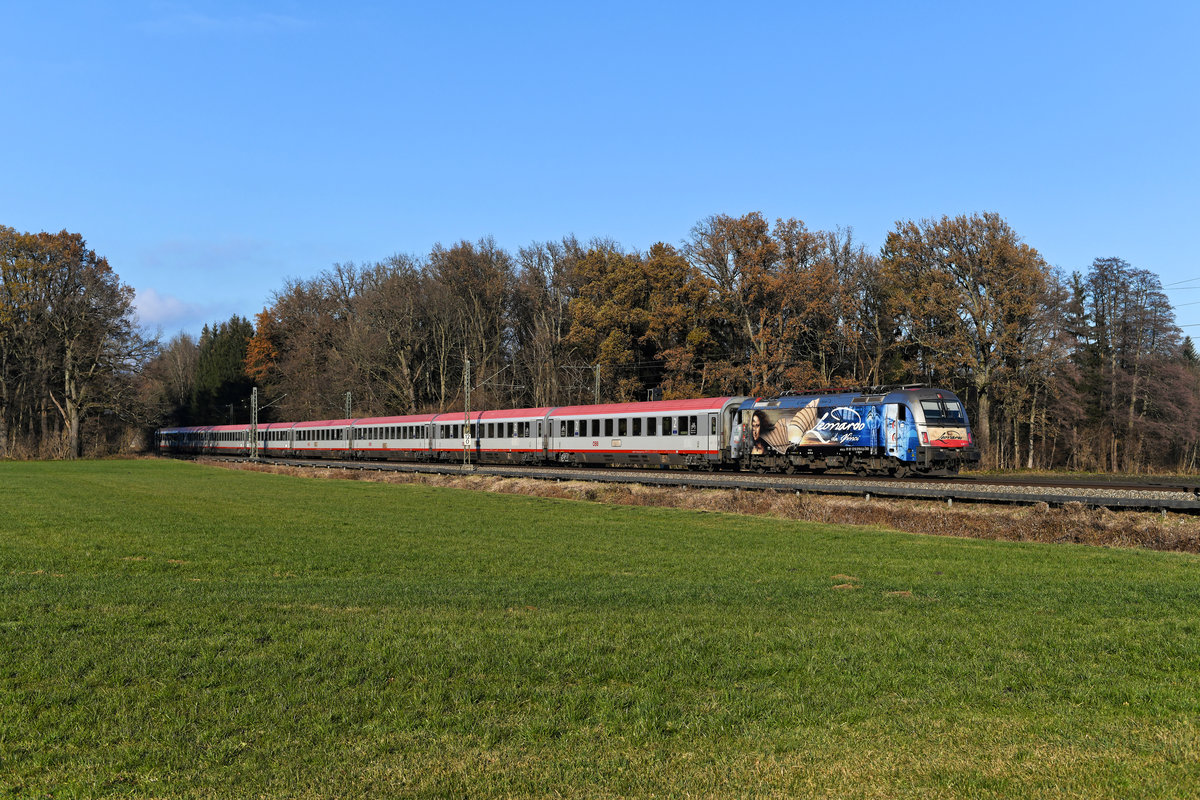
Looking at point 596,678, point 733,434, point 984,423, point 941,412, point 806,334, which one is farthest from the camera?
→ point 806,334

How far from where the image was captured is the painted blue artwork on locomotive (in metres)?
32.2

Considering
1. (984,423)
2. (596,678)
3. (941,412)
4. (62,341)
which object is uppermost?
(62,341)

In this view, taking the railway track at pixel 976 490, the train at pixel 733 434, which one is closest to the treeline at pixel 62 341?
the train at pixel 733 434

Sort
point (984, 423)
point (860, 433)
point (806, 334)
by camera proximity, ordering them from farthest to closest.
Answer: point (806, 334)
point (984, 423)
point (860, 433)

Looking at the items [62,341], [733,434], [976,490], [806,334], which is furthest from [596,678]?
[62,341]

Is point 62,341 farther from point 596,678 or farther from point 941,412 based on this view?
point 596,678

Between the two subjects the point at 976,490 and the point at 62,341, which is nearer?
the point at 976,490

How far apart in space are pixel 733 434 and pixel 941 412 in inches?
373

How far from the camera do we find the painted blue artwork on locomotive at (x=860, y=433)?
32188 millimetres

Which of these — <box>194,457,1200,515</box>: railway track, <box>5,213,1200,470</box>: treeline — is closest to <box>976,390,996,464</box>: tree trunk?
<box>5,213,1200,470</box>: treeline

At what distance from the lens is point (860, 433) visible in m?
33.8

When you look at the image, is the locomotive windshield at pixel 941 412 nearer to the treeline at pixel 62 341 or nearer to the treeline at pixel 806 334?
the treeline at pixel 806 334

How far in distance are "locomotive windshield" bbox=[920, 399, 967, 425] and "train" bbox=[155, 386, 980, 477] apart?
0.04 m

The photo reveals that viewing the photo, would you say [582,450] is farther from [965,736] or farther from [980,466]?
[965,736]
